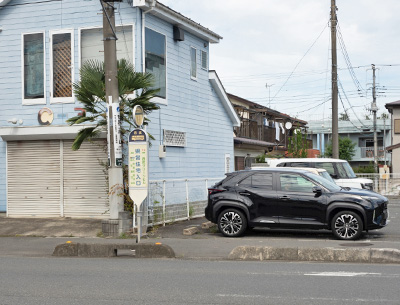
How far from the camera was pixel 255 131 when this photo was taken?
3416cm

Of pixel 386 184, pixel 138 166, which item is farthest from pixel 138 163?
pixel 386 184

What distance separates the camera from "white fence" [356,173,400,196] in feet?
99.9

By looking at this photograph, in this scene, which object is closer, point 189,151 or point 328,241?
point 328,241

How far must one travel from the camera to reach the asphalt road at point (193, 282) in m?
7.69

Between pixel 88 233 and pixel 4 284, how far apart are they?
242 inches

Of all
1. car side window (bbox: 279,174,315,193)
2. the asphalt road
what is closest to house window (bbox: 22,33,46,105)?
the asphalt road

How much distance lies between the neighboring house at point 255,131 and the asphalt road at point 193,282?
17.5m

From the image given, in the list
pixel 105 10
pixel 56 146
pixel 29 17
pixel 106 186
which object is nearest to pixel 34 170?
pixel 56 146

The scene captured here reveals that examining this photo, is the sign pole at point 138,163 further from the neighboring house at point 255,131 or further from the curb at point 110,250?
the neighboring house at point 255,131

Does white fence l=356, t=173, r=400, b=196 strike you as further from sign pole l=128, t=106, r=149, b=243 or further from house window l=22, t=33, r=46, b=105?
sign pole l=128, t=106, r=149, b=243

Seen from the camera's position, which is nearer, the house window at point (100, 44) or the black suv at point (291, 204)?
the black suv at point (291, 204)

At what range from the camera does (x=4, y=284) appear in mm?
8898

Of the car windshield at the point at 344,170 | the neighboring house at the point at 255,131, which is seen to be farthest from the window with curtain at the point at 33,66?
the neighboring house at the point at 255,131

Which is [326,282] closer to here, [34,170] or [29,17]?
[34,170]
